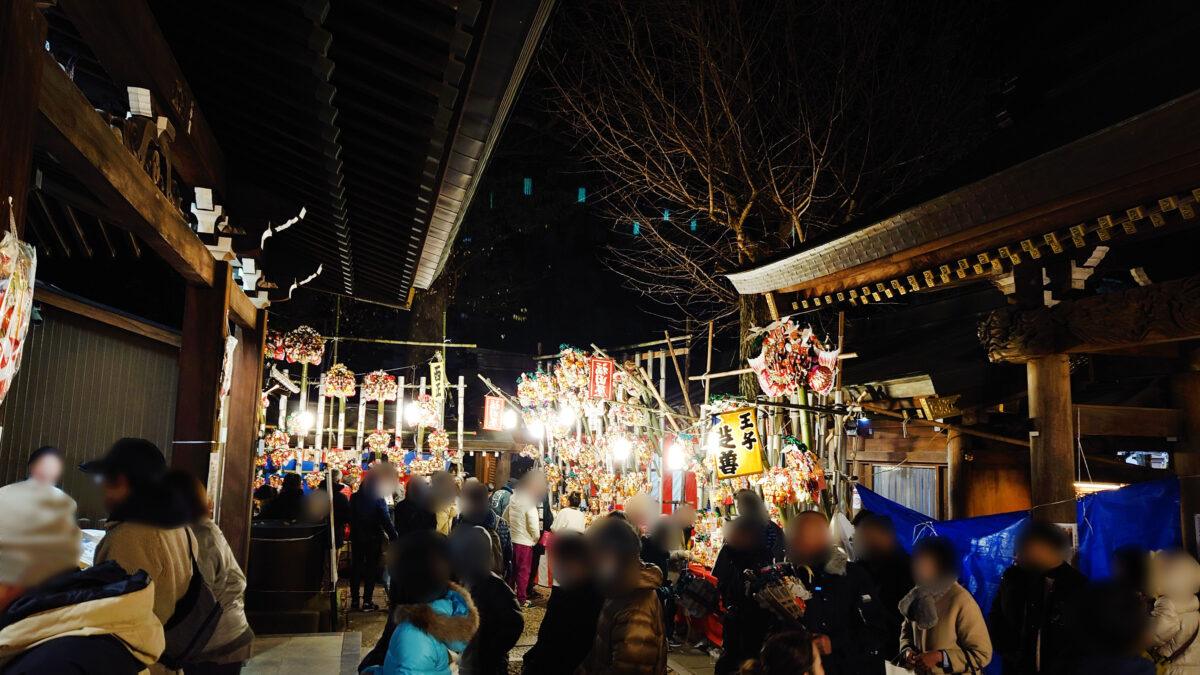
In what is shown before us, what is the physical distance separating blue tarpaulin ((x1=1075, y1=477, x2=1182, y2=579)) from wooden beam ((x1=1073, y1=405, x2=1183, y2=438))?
1.57 metres

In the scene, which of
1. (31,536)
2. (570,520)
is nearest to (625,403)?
(570,520)

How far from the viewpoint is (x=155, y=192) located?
16.8ft

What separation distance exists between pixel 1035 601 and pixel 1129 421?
13.8 feet

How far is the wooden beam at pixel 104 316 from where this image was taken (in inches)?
227

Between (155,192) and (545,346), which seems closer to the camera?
(155,192)

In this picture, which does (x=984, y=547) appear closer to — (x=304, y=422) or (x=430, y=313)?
(x=304, y=422)

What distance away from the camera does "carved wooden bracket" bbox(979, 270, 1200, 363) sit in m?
6.53

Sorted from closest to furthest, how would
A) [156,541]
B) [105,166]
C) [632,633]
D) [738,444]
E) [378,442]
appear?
[156,541] → [105,166] → [632,633] → [738,444] → [378,442]

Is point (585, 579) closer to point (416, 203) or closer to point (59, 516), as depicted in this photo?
point (59, 516)

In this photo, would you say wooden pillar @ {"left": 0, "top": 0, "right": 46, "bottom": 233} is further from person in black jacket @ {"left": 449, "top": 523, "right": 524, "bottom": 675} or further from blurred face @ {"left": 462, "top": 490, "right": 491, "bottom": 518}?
blurred face @ {"left": 462, "top": 490, "right": 491, "bottom": 518}

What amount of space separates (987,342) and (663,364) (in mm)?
10602

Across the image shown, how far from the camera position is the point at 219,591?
16.1ft

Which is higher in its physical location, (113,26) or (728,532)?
(113,26)

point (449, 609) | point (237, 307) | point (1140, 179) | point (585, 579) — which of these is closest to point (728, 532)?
point (585, 579)
